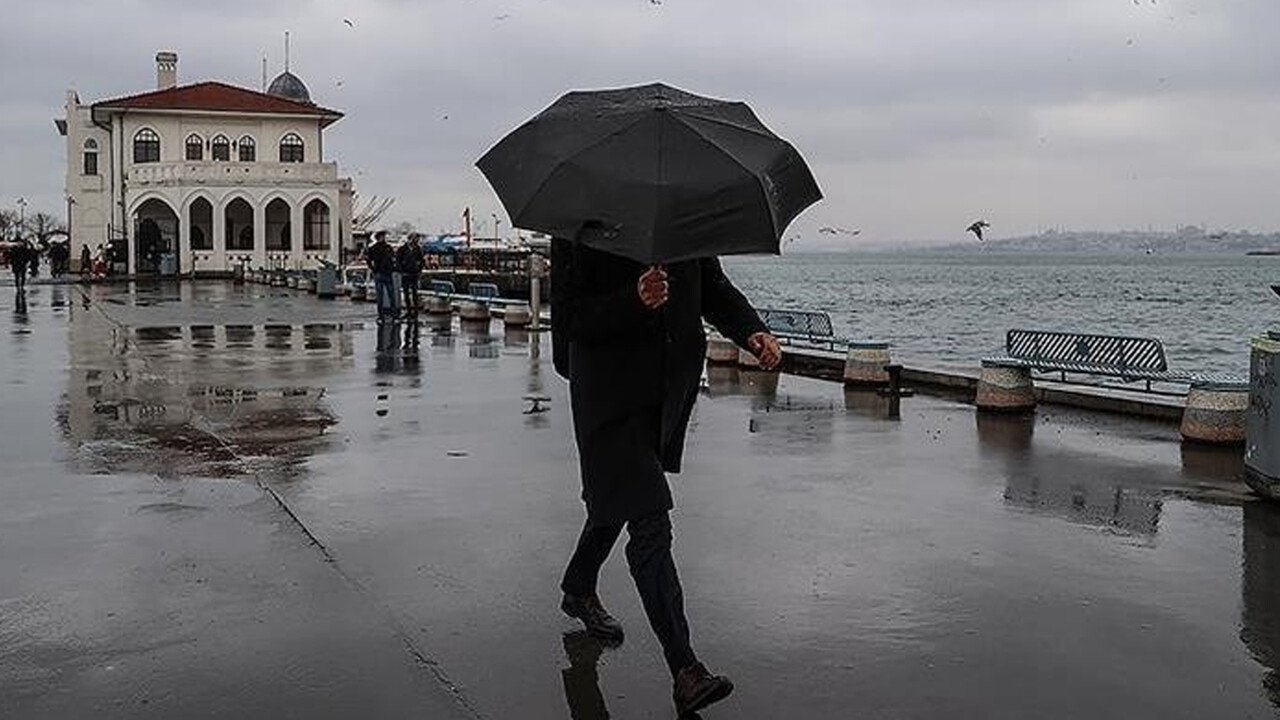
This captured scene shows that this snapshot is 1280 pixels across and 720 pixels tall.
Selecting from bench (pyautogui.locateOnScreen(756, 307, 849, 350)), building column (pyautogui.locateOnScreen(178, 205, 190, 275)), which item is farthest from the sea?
building column (pyautogui.locateOnScreen(178, 205, 190, 275))

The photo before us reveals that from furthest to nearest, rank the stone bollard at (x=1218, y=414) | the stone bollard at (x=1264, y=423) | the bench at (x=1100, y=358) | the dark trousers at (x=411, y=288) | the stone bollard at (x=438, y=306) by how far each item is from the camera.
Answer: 1. the stone bollard at (x=438, y=306)
2. the dark trousers at (x=411, y=288)
3. the bench at (x=1100, y=358)
4. the stone bollard at (x=1218, y=414)
5. the stone bollard at (x=1264, y=423)

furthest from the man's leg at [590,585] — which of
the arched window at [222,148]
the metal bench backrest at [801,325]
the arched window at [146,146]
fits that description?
the arched window at [146,146]

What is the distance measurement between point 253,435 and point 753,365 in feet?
25.7

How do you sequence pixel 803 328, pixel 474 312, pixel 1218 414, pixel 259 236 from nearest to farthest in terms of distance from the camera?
pixel 1218 414, pixel 803 328, pixel 474 312, pixel 259 236

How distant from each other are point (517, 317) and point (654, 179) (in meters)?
22.4

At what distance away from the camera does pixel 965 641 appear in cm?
581

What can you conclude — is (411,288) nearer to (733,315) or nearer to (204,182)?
(733,315)

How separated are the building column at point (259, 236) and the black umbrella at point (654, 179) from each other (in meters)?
63.2

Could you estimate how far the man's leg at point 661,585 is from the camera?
5.05 meters

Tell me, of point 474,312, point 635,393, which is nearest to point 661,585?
point 635,393

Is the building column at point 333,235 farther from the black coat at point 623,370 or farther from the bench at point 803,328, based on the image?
the black coat at point 623,370

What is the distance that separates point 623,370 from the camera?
5.14 meters

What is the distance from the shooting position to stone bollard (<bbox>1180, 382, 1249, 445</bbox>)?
1132cm

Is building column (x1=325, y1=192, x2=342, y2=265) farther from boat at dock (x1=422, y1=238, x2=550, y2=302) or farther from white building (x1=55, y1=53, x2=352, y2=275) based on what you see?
boat at dock (x1=422, y1=238, x2=550, y2=302)
